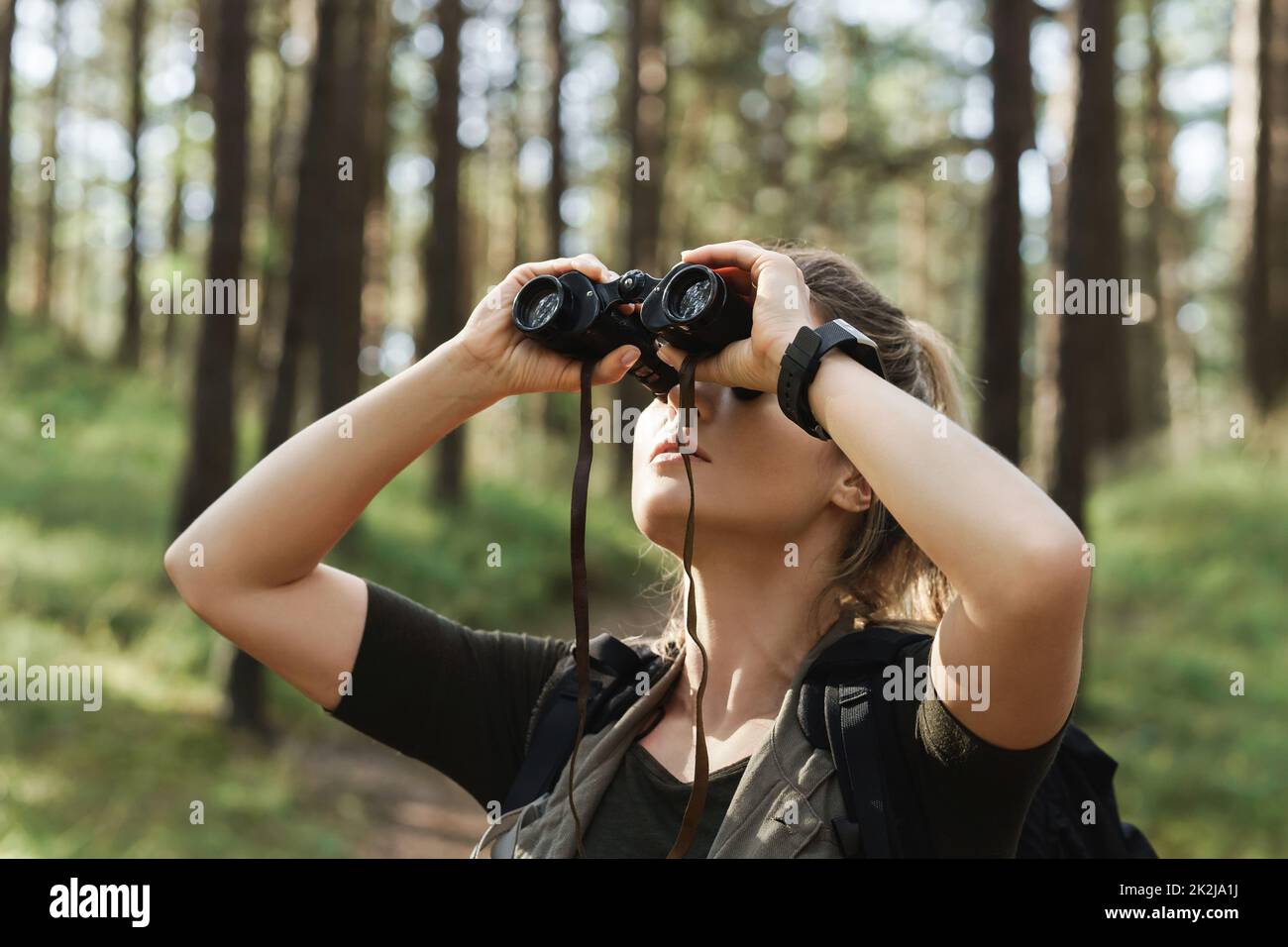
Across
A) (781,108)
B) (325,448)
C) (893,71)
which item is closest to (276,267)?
(781,108)

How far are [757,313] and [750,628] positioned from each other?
0.65 meters

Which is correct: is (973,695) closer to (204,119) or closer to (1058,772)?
(1058,772)

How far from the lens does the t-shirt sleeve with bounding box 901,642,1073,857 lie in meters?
1.86

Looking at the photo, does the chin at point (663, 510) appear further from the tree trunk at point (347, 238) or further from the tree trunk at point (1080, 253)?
the tree trunk at point (347, 238)

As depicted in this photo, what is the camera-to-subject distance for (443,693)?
7.88 ft

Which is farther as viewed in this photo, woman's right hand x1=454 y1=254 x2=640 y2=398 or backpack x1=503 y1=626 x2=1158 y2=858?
woman's right hand x1=454 y1=254 x2=640 y2=398

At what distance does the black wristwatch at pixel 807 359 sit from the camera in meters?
1.97

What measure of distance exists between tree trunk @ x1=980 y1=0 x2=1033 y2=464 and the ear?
672 centimetres

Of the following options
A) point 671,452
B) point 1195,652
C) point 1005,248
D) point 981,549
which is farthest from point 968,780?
point 1195,652

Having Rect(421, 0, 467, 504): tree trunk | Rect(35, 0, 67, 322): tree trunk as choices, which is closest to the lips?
Rect(421, 0, 467, 504): tree trunk

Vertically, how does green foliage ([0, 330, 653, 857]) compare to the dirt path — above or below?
above

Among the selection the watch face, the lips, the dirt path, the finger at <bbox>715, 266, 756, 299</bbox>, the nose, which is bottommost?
the dirt path

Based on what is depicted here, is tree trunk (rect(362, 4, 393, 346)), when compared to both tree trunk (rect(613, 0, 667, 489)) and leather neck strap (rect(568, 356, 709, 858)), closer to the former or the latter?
tree trunk (rect(613, 0, 667, 489))

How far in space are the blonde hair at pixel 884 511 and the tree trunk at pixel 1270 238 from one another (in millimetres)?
11831
